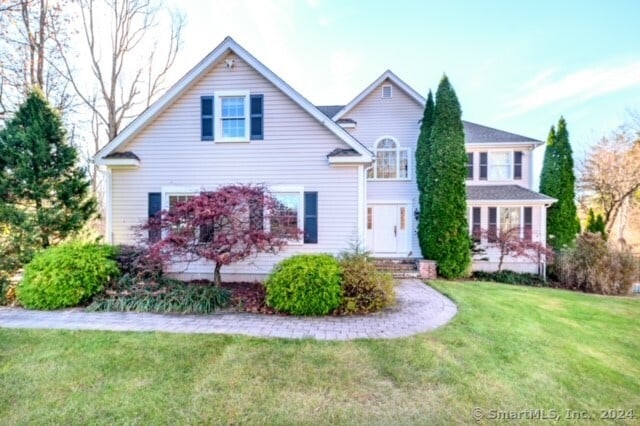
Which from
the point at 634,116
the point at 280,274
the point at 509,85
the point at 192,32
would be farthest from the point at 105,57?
the point at 634,116

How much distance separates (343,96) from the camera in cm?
2148

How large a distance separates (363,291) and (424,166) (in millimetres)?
7706

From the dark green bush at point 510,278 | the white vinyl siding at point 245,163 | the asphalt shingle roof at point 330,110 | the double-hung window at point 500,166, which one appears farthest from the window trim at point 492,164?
the white vinyl siding at point 245,163

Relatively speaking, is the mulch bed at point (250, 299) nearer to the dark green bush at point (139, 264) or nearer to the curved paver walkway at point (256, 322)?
the curved paver walkway at point (256, 322)

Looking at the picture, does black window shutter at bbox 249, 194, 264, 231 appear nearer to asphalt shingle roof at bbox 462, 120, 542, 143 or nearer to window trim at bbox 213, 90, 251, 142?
window trim at bbox 213, 90, 251, 142

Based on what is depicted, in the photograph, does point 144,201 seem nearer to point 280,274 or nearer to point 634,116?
point 280,274

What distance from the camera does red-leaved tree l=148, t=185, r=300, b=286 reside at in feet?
23.5

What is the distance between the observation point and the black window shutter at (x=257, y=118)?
9.59 m

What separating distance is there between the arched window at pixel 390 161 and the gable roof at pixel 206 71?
194 inches

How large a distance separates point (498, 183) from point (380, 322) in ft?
40.8

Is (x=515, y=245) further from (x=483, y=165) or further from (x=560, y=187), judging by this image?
(x=560, y=187)

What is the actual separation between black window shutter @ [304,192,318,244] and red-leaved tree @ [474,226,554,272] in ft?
27.3

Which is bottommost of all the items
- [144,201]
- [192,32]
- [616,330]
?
[616,330]

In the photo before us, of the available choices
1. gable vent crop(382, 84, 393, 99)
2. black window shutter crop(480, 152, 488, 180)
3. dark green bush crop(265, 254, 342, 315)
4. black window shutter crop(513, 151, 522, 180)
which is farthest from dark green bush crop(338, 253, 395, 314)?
black window shutter crop(513, 151, 522, 180)
